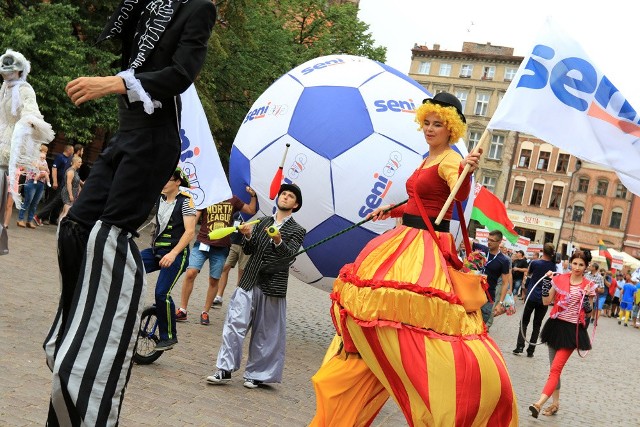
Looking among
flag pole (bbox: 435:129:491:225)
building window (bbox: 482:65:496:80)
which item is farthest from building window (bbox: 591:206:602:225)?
flag pole (bbox: 435:129:491:225)

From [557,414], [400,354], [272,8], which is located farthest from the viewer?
[272,8]

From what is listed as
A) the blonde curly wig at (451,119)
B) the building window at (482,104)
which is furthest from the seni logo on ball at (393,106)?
the building window at (482,104)

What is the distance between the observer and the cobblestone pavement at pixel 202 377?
536 cm

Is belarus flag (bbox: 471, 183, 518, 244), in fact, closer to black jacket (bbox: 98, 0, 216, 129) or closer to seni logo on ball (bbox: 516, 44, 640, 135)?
seni logo on ball (bbox: 516, 44, 640, 135)

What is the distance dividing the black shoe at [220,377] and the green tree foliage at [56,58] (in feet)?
45.9

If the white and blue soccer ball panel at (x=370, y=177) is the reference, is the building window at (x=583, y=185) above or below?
above

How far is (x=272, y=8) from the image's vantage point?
35250 mm

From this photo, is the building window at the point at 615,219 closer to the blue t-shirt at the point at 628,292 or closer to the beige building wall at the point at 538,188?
the beige building wall at the point at 538,188

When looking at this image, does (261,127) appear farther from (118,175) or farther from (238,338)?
(118,175)

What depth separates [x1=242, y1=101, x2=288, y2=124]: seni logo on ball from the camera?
8359 millimetres

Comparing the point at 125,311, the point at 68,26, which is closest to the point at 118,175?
the point at 125,311

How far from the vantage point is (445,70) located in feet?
259

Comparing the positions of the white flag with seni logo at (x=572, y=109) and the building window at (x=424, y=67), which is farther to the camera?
the building window at (x=424, y=67)

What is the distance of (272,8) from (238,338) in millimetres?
30204
